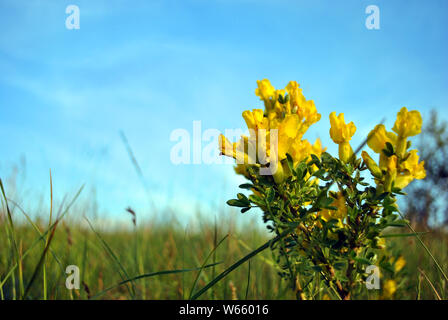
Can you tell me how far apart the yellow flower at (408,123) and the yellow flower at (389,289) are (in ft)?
4.16

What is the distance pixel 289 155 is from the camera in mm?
1182

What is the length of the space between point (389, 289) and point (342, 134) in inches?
53.0

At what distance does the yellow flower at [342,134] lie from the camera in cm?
125

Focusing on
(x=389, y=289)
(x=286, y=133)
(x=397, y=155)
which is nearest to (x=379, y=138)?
(x=397, y=155)

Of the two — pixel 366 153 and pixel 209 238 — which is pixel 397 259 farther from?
pixel 209 238

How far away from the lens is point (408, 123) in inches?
46.8

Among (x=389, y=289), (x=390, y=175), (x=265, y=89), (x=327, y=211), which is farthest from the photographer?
(x=389, y=289)

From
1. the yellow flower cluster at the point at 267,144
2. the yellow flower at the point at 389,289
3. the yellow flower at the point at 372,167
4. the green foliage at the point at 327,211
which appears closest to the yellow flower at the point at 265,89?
the yellow flower cluster at the point at 267,144

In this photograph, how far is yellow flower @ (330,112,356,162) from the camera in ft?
4.11

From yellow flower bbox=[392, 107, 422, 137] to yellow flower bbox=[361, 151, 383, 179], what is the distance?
14 centimetres

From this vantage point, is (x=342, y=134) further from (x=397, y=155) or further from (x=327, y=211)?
(x=327, y=211)

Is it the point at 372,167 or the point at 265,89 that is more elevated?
the point at 265,89

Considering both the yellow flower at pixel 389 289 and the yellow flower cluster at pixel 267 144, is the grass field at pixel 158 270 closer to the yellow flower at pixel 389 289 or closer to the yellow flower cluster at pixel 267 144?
the yellow flower at pixel 389 289
